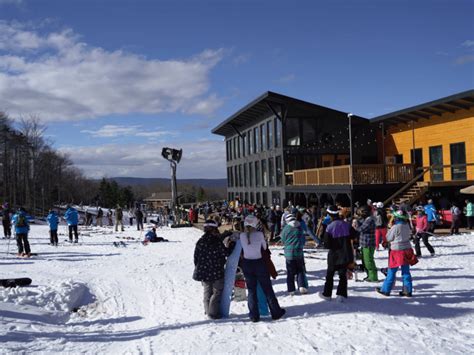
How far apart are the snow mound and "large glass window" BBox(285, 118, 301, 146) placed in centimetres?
2171

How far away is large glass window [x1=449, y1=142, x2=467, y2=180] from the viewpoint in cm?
2075

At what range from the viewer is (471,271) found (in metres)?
9.38

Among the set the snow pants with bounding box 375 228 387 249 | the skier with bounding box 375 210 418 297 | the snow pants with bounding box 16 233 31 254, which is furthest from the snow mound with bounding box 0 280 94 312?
the snow pants with bounding box 375 228 387 249

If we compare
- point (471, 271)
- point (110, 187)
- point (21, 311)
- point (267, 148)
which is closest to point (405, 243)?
point (471, 271)

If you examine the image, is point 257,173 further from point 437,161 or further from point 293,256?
point 293,256

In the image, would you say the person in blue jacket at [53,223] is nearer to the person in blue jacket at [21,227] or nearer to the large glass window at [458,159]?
the person in blue jacket at [21,227]

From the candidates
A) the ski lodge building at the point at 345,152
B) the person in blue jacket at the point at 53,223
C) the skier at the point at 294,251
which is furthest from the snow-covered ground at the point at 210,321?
the ski lodge building at the point at 345,152

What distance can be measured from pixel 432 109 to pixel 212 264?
19.7 m

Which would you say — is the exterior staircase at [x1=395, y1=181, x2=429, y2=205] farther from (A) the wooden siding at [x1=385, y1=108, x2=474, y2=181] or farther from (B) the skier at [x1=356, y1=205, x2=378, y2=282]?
(B) the skier at [x1=356, y1=205, x2=378, y2=282]

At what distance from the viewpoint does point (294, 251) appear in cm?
732

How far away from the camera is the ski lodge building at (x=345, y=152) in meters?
20.3

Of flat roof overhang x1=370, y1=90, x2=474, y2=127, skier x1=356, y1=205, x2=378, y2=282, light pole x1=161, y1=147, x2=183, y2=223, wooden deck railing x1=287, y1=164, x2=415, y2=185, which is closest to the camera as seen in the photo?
skier x1=356, y1=205, x2=378, y2=282

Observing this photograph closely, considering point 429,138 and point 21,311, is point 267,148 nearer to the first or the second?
point 429,138

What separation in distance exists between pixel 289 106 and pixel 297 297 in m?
22.2
